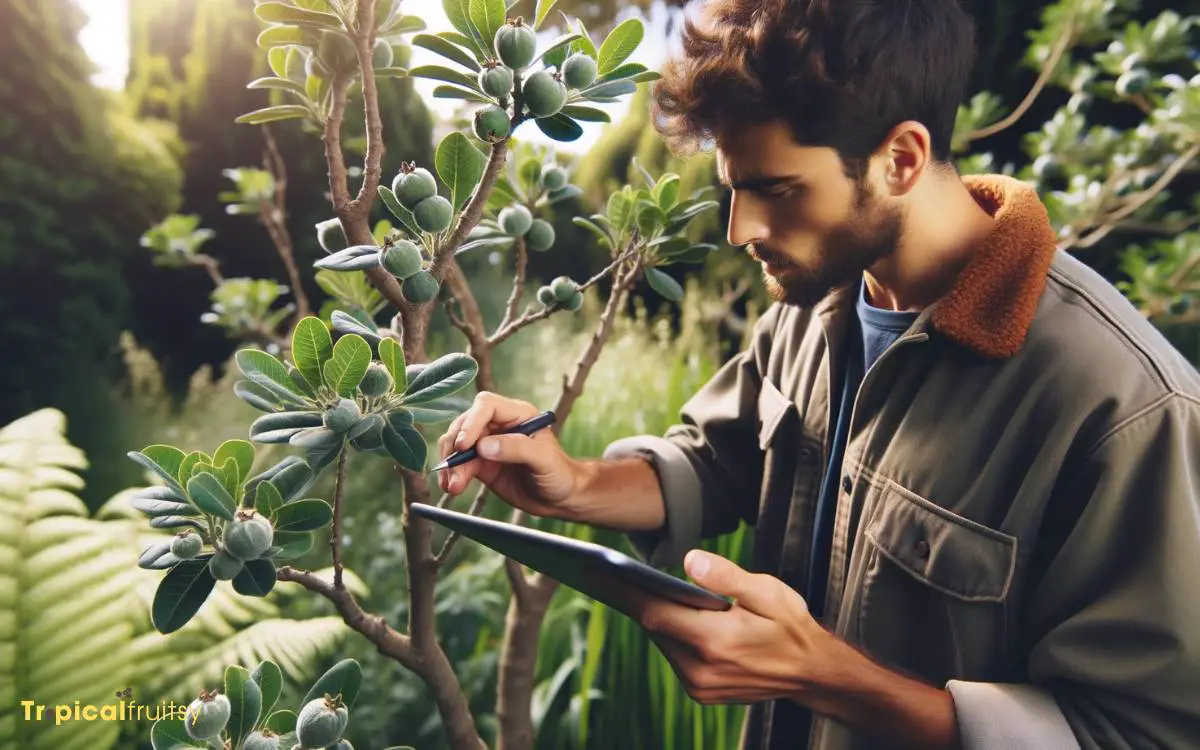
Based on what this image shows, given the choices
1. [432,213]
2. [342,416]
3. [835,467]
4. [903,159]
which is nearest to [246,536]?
[342,416]

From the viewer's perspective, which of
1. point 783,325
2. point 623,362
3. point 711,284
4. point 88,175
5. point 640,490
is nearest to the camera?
point 640,490

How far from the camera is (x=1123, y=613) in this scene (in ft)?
2.57

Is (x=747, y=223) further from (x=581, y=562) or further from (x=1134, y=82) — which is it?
(x=1134, y=82)

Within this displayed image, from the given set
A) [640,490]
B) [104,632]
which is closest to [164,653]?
[104,632]

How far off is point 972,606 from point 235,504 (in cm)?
86

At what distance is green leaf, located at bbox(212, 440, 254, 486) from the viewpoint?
28.4 inches

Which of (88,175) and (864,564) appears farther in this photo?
(88,175)

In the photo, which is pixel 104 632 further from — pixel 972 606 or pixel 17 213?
pixel 17 213

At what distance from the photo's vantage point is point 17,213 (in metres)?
2.54

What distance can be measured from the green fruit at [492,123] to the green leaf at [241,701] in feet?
1.99

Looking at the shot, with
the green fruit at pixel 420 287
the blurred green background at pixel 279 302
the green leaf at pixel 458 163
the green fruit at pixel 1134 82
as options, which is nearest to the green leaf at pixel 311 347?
the green fruit at pixel 420 287

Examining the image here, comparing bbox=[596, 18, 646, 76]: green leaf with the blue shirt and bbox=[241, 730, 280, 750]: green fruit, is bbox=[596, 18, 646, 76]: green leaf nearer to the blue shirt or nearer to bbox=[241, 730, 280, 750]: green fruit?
the blue shirt

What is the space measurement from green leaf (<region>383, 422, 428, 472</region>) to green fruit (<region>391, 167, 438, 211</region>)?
223 mm

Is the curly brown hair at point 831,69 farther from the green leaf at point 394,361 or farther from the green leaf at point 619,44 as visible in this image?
the green leaf at point 394,361
